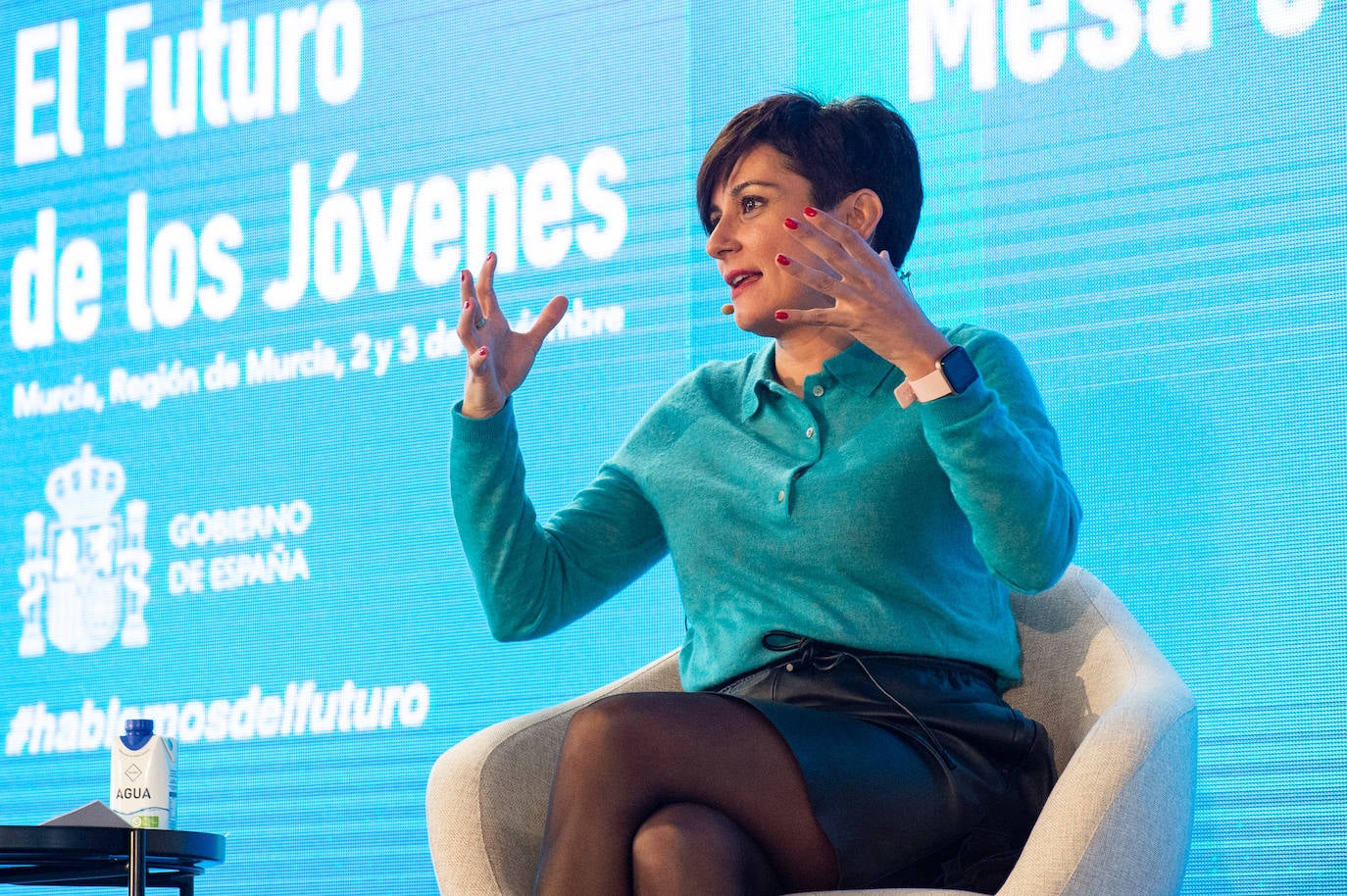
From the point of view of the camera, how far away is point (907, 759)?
151cm

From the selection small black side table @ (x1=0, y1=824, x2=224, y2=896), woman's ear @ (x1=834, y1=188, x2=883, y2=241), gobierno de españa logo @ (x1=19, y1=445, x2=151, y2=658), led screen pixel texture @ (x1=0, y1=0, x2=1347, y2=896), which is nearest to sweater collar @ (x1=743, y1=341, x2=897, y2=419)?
woman's ear @ (x1=834, y1=188, x2=883, y2=241)

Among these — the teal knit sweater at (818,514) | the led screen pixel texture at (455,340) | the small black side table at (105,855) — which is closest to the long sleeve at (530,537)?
the teal knit sweater at (818,514)

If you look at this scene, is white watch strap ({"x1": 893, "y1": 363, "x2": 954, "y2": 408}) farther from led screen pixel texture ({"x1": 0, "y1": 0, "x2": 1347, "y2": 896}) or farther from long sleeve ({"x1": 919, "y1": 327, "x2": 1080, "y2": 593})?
led screen pixel texture ({"x1": 0, "y1": 0, "x2": 1347, "y2": 896})

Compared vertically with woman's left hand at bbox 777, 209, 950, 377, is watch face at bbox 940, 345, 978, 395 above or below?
below

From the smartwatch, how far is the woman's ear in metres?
0.40

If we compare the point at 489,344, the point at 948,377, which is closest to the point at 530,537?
the point at 489,344

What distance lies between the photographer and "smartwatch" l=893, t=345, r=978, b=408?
1494mm

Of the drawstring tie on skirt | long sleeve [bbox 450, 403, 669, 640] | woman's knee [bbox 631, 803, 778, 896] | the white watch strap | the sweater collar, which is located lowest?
woman's knee [bbox 631, 803, 778, 896]

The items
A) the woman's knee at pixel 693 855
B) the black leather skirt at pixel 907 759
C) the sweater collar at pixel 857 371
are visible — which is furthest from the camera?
the sweater collar at pixel 857 371

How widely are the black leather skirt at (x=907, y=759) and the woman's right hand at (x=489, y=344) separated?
42 cm

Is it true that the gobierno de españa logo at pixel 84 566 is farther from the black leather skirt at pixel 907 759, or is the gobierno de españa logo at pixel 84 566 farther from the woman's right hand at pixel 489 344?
the black leather skirt at pixel 907 759

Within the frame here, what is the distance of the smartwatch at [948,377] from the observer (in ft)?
4.90

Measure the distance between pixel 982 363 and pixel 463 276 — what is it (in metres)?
0.58

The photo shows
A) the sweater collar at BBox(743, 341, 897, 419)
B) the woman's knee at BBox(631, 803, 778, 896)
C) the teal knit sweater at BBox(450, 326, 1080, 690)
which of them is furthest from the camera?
the sweater collar at BBox(743, 341, 897, 419)
